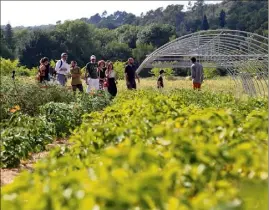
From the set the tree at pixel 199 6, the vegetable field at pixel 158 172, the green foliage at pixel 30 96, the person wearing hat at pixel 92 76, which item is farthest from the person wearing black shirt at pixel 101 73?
the tree at pixel 199 6

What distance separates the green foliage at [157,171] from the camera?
2.09 metres

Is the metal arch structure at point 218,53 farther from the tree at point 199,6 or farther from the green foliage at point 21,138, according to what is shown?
the tree at point 199,6

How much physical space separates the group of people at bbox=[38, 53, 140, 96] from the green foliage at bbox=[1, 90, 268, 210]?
9.69 m

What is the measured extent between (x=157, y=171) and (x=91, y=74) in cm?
1164

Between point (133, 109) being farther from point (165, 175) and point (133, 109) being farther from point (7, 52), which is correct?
point (7, 52)

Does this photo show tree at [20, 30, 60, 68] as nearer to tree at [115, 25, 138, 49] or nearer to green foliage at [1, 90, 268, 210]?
tree at [115, 25, 138, 49]

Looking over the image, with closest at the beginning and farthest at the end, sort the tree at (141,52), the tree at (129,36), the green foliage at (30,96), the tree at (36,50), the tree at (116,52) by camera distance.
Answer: the green foliage at (30,96) < the tree at (36,50) < the tree at (141,52) < the tree at (116,52) < the tree at (129,36)

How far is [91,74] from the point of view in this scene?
46.1 ft

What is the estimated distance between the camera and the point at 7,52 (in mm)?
56000

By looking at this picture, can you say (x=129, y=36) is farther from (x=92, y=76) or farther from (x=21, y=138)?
(x=21, y=138)

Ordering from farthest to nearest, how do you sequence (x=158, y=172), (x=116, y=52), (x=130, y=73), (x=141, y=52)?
(x=116, y=52), (x=141, y=52), (x=130, y=73), (x=158, y=172)

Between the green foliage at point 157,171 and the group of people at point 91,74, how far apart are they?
382 inches

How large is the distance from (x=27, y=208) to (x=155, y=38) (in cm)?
6696

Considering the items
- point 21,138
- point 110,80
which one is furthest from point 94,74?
point 21,138
